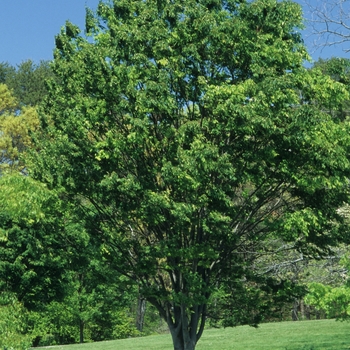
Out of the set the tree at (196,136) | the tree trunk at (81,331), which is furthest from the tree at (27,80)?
the tree at (196,136)

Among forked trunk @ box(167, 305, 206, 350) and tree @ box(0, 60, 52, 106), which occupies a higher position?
tree @ box(0, 60, 52, 106)

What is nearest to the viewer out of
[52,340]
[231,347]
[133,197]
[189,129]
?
[189,129]

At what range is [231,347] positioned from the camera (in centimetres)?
2567

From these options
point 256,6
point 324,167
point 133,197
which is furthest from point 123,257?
point 256,6

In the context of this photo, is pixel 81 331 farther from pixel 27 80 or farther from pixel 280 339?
pixel 27 80

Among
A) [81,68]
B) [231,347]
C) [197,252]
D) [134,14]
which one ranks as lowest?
[231,347]

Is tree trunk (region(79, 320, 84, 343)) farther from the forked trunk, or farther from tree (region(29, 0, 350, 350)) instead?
tree (region(29, 0, 350, 350))

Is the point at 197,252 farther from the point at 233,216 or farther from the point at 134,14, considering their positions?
the point at 134,14

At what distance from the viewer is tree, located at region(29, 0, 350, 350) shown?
1466 centimetres

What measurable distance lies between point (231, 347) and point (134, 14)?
14.4 meters

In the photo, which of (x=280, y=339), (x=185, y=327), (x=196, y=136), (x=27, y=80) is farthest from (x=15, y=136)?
(x=196, y=136)

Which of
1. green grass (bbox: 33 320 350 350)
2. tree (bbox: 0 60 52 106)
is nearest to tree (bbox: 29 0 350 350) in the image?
green grass (bbox: 33 320 350 350)

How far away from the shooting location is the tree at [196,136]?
48.1 ft

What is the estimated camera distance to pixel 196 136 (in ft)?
49.1
